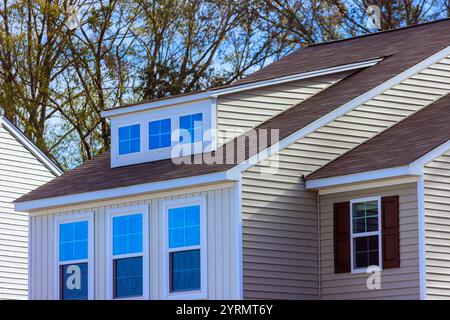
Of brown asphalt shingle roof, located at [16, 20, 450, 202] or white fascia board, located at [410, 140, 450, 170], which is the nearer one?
white fascia board, located at [410, 140, 450, 170]

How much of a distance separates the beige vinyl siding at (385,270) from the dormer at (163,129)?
9.24 feet

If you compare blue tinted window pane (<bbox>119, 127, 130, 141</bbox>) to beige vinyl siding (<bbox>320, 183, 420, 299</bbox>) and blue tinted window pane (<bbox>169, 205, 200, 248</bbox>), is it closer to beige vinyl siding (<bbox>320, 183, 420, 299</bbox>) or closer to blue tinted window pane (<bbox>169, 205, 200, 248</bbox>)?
blue tinted window pane (<bbox>169, 205, 200, 248</bbox>)

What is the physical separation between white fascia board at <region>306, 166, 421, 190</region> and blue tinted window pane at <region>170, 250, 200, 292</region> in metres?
2.70

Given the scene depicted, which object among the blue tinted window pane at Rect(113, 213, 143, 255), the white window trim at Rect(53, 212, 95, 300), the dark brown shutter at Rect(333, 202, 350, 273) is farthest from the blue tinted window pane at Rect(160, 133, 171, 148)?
the dark brown shutter at Rect(333, 202, 350, 273)

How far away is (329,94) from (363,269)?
4.63 meters

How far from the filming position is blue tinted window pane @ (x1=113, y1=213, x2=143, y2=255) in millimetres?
25766

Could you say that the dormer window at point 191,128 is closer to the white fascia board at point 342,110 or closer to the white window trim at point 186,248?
the white window trim at point 186,248

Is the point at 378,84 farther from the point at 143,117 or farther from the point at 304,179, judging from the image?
the point at 143,117

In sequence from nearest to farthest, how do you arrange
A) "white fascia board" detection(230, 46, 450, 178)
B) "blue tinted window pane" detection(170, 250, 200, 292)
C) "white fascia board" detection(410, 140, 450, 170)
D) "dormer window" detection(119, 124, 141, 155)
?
"white fascia board" detection(410, 140, 450, 170)
"white fascia board" detection(230, 46, 450, 178)
"blue tinted window pane" detection(170, 250, 200, 292)
"dormer window" detection(119, 124, 141, 155)

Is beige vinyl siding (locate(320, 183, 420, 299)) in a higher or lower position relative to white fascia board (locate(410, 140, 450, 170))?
lower

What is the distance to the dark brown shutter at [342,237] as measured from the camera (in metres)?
24.7

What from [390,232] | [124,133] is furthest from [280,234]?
[124,133]

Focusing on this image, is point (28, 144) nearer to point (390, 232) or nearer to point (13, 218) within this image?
point (13, 218)
